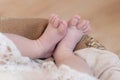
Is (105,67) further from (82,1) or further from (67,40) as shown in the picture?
(82,1)

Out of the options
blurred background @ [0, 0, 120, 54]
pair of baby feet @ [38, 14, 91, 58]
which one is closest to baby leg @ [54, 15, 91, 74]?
pair of baby feet @ [38, 14, 91, 58]

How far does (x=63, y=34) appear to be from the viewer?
1.00m

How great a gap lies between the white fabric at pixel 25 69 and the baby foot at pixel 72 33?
0.09m

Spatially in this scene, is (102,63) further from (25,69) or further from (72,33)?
(25,69)

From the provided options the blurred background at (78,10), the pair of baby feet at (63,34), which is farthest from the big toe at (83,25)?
the blurred background at (78,10)

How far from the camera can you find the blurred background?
154cm

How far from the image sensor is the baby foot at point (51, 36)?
39.5 inches

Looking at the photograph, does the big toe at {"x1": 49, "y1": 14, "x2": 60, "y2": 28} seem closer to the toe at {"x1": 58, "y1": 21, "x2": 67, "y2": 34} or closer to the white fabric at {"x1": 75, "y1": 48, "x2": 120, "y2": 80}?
the toe at {"x1": 58, "y1": 21, "x2": 67, "y2": 34}

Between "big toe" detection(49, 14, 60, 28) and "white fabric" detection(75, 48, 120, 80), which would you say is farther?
"big toe" detection(49, 14, 60, 28)

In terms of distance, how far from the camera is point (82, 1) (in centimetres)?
176

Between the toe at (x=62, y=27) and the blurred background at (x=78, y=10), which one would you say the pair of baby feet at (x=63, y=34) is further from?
the blurred background at (x=78, y=10)

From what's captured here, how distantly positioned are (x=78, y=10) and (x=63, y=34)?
2.31ft

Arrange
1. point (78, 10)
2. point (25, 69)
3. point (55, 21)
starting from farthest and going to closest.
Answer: point (78, 10) < point (55, 21) < point (25, 69)

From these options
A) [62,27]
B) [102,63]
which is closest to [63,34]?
[62,27]
